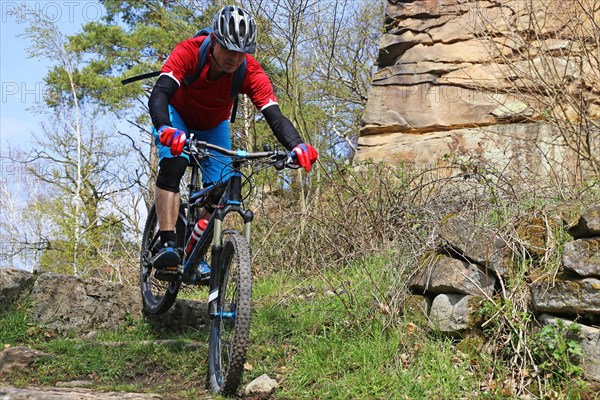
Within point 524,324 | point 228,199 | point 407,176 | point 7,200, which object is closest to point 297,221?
point 407,176

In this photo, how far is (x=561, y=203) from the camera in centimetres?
481

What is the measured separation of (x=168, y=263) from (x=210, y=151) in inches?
35.1

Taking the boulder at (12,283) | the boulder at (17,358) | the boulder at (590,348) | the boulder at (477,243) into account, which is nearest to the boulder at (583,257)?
the boulder at (590,348)

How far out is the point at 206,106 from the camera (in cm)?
488

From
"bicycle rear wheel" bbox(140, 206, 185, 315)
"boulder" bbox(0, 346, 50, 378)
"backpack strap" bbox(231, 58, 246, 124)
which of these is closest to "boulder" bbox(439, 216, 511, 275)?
"backpack strap" bbox(231, 58, 246, 124)

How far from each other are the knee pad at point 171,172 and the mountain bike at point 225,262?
10 cm

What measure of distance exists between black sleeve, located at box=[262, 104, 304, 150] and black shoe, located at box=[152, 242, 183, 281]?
116 centimetres

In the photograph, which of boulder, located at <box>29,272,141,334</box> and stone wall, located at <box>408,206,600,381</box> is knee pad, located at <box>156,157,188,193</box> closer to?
boulder, located at <box>29,272,141,334</box>

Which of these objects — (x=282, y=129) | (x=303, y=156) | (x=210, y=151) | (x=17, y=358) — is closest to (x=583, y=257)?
(x=303, y=156)

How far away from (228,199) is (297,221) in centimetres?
314

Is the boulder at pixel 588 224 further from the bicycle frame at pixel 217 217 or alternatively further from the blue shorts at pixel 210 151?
the blue shorts at pixel 210 151

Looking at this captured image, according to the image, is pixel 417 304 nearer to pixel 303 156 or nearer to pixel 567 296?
pixel 567 296

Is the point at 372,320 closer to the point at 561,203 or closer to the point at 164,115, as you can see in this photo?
the point at 561,203

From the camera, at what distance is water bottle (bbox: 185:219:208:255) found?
4.64 metres
